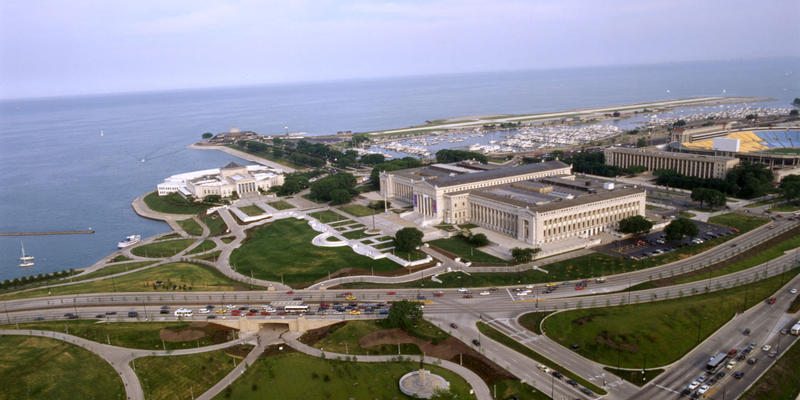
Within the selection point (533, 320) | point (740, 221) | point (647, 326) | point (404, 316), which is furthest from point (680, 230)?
point (404, 316)

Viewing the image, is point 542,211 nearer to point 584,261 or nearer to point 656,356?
point 584,261

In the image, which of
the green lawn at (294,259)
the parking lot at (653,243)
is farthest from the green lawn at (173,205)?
the parking lot at (653,243)

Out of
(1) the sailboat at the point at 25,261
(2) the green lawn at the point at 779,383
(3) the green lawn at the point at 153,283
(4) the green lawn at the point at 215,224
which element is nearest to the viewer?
(2) the green lawn at the point at 779,383

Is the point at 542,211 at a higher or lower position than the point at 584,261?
higher

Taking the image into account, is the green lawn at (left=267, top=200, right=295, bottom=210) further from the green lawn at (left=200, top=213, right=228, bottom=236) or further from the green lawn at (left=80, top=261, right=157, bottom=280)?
the green lawn at (left=80, top=261, right=157, bottom=280)

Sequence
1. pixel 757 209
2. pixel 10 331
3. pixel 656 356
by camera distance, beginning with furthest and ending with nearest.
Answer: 1. pixel 757 209
2. pixel 10 331
3. pixel 656 356

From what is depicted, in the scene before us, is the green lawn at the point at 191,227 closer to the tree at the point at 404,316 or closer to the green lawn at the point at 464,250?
the green lawn at the point at 464,250

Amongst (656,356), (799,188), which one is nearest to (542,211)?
(656,356)

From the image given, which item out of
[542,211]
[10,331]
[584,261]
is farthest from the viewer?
[542,211]
